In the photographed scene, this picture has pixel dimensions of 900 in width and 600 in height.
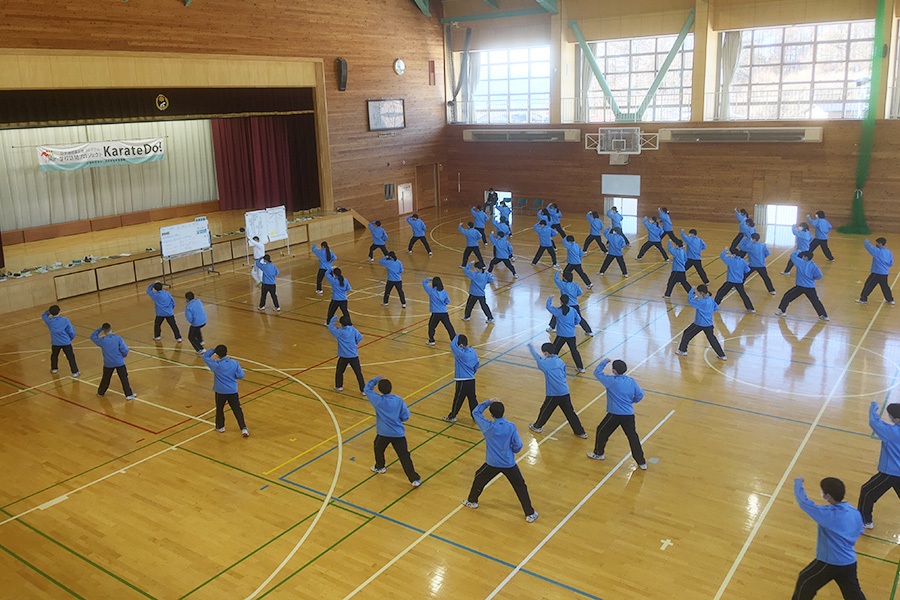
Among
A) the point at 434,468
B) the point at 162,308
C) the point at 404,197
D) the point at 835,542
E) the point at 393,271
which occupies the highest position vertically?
the point at 404,197

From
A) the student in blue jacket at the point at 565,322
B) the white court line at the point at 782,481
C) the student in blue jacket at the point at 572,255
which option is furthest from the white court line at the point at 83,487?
the student in blue jacket at the point at 572,255

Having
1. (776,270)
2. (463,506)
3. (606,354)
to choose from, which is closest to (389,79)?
(776,270)

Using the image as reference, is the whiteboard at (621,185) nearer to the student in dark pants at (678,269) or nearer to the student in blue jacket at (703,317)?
the student in dark pants at (678,269)

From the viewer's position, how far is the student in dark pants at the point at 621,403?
10164 millimetres

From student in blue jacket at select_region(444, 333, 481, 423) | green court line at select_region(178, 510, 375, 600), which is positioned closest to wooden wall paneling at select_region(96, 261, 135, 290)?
student in blue jacket at select_region(444, 333, 481, 423)

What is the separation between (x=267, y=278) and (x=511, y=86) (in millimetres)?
20158

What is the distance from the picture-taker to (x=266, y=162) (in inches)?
1223

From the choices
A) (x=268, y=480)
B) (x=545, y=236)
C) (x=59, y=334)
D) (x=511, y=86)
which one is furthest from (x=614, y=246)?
(x=511, y=86)

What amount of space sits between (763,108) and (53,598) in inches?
1136

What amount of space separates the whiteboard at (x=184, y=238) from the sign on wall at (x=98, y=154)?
518 centimetres

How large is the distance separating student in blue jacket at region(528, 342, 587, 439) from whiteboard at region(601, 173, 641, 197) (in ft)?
72.5

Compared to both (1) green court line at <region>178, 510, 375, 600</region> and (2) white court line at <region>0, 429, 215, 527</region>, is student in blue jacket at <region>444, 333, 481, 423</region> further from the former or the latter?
(2) white court line at <region>0, 429, 215, 527</region>

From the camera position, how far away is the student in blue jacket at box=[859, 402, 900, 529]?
8414 millimetres

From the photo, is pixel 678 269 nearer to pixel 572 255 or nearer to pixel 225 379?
pixel 572 255
